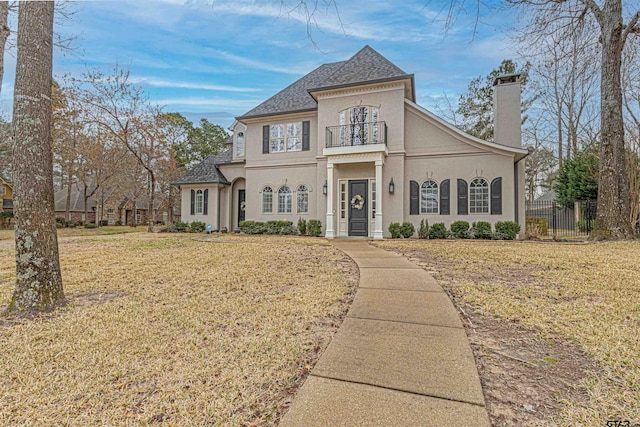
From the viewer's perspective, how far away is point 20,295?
11.9 ft

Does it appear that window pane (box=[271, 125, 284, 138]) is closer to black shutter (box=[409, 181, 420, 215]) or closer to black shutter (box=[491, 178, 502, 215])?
black shutter (box=[409, 181, 420, 215])

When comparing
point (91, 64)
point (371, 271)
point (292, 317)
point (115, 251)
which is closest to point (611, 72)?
point (371, 271)

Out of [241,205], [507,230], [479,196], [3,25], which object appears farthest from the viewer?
[241,205]

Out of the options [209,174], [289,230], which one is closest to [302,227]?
[289,230]

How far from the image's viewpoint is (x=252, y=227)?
15.1 meters

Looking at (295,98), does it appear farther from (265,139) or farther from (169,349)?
(169,349)

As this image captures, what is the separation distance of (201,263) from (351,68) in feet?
36.7

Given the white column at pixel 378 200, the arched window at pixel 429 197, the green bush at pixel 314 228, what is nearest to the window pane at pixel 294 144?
the green bush at pixel 314 228

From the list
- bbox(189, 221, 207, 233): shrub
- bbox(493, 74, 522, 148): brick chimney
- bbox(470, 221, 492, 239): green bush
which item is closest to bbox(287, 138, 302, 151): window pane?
bbox(189, 221, 207, 233): shrub

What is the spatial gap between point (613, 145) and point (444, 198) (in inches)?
204

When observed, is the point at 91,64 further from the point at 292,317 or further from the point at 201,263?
the point at 292,317

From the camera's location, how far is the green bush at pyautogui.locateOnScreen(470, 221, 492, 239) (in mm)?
11867

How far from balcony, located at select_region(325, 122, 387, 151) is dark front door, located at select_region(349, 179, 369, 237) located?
1650 mm

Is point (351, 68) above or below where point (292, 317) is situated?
above
